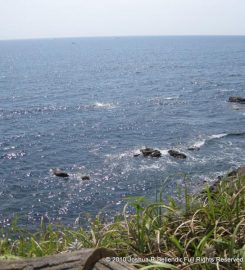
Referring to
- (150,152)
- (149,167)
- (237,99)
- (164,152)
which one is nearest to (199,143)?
(164,152)

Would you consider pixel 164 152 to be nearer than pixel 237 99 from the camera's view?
Yes

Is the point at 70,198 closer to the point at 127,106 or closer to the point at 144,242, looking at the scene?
the point at 144,242

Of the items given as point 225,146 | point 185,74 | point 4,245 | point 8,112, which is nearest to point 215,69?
point 185,74

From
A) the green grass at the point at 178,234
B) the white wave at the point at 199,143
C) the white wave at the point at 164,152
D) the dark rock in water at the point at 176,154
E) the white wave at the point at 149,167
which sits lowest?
the white wave at the point at 149,167

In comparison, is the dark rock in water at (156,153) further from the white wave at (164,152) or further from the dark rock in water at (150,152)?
the white wave at (164,152)

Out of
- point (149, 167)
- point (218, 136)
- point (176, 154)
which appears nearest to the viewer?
point (149, 167)

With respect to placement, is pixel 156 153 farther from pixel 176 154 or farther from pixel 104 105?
pixel 104 105

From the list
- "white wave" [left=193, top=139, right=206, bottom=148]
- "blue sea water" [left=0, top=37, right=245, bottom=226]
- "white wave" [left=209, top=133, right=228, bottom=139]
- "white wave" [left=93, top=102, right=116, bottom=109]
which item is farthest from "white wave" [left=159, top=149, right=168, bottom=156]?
"white wave" [left=93, top=102, right=116, bottom=109]

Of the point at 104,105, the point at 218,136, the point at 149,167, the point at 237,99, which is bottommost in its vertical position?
the point at 149,167

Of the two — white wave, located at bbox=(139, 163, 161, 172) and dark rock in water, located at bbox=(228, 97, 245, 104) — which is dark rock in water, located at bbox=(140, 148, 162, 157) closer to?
white wave, located at bbox=(139, 163, 161, 172)

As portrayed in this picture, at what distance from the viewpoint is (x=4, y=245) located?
226 inches

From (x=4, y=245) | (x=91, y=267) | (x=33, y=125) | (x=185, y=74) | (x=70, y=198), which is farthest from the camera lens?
(x=185, y=74)

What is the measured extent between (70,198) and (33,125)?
27710 millimetres

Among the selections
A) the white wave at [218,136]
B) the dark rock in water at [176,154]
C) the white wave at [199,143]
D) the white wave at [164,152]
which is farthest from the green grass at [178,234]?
the white wave at [218,136]
